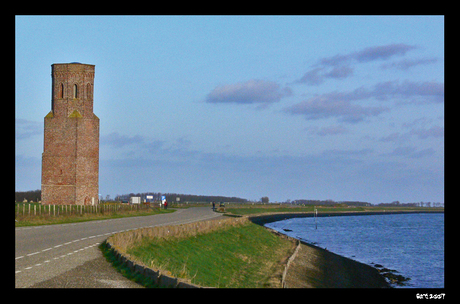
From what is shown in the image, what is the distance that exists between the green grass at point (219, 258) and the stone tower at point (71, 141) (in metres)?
41.2

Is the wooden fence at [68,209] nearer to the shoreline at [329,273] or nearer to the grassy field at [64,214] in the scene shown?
the grassy field at [64,214]

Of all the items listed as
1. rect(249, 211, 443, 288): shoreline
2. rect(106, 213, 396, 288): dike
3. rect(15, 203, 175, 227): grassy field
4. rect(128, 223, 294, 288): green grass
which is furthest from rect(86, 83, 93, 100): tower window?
rect(249, 211, 443, 288): shoreline

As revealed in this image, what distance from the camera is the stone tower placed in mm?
88562

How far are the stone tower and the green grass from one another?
4120 centimetres

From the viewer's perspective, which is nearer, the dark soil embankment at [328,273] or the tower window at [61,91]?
the dark soil embankment at [328,273]

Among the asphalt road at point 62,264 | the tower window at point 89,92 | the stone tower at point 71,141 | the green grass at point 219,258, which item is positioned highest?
the tower window at point 89,92

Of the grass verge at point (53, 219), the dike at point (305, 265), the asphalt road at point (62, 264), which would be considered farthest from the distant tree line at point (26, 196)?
the asphalt road at point (62, 264)

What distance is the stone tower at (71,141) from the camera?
88562mm

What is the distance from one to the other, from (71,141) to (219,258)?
187ft

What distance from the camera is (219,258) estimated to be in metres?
38.2

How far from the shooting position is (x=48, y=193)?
88.8m
